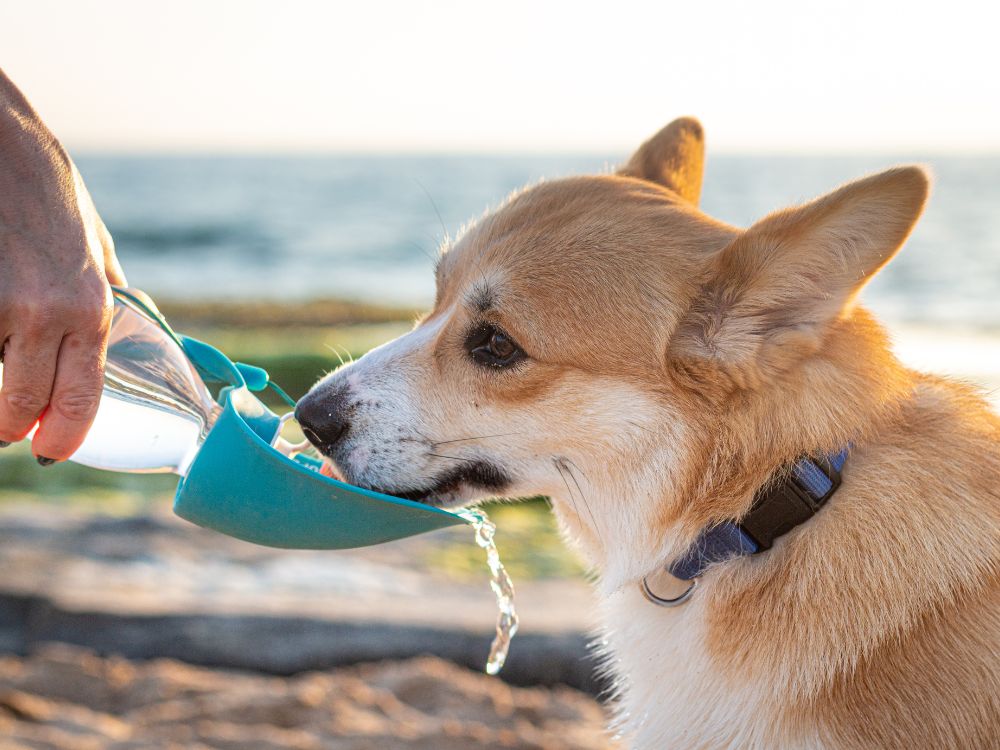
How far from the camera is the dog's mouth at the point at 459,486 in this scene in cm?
281

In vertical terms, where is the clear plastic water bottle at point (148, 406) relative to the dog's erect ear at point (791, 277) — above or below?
below

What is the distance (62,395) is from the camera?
86.0 inches

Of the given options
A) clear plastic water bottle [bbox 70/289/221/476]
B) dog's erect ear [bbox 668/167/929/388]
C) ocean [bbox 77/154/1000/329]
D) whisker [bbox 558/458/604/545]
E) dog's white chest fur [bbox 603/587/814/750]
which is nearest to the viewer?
dog's erect ear [bbox 668/167/929/388]

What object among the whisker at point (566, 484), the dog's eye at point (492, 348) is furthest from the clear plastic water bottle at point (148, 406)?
the whisker at point (566, 484)

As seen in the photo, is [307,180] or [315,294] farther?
[307,180]

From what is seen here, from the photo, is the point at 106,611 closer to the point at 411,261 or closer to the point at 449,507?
the point at 449,507

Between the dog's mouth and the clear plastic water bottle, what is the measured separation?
0.52 meters

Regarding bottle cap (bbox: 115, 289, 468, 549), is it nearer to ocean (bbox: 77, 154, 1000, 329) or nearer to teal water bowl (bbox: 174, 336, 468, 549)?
teal water bowl (bbox: 174, 336, 468, 549)

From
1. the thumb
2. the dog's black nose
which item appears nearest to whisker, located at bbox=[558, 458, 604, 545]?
the dog's black nose

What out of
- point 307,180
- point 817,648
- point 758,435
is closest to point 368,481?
point 758,435

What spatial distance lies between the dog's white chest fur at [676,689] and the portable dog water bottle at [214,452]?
623 millimetres

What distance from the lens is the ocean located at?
659 inches

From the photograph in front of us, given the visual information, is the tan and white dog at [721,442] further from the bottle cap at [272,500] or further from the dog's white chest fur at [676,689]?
the bottle cap at [272,500]

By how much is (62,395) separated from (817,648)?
1.83 metres
